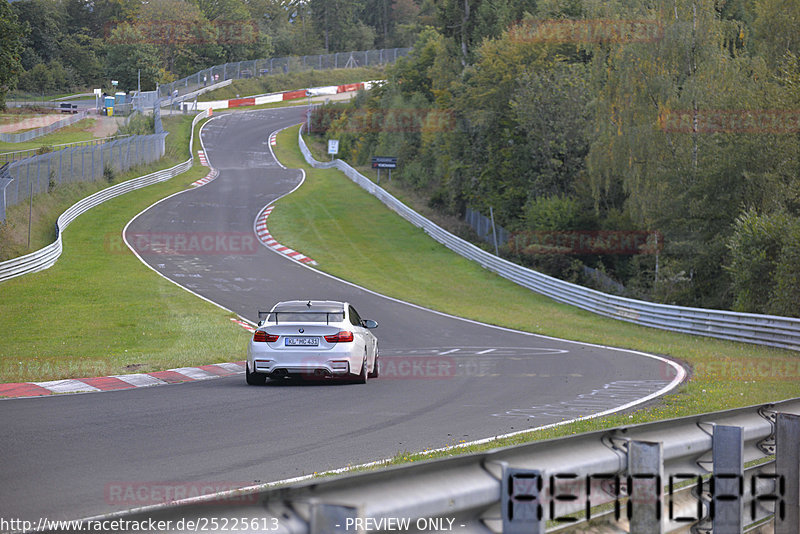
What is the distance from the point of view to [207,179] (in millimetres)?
61344

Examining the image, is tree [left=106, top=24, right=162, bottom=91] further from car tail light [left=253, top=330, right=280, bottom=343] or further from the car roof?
car tail light [left=253, top=330, right=280, bottom=343]

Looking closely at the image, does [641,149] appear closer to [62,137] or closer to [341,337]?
[341,337]

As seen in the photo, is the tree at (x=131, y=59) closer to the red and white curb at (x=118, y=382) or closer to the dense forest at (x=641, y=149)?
the dense forest at (x=641, y=149)

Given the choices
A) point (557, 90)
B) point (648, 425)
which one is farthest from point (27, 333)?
point (557, 90)

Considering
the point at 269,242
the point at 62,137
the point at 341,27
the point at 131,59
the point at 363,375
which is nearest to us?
the point at 363,375

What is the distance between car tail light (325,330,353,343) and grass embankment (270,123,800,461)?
15.9 ft

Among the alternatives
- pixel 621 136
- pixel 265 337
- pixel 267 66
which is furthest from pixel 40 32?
pixel 265 337

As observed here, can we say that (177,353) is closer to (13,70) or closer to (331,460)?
(331,460)

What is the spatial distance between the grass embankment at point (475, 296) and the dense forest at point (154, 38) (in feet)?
163

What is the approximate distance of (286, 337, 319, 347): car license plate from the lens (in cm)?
1385

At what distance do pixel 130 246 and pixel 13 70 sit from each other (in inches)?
463

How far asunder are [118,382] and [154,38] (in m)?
112

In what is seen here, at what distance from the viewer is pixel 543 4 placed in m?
63.2

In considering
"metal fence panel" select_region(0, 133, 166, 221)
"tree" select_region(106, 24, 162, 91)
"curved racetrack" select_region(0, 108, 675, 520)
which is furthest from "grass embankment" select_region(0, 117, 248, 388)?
"tree" select_region(106, 24, 162, 91)
